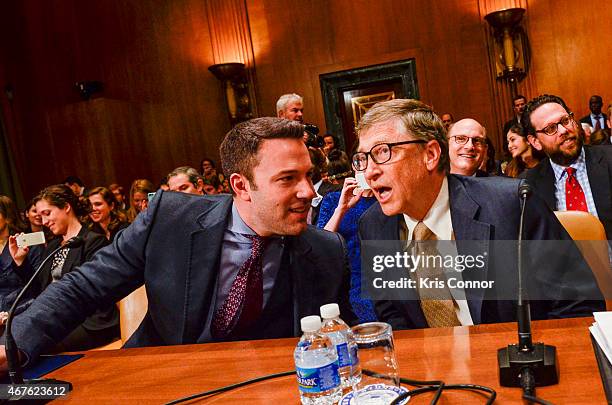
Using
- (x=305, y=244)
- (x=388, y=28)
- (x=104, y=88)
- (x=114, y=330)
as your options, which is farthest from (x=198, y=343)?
(x=104, y=88)

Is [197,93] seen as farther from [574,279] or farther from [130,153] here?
[574,279]

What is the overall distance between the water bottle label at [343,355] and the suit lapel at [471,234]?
720 millimetres

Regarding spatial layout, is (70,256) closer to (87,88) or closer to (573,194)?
(573,194)

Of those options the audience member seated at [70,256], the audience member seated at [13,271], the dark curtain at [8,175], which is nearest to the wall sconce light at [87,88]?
the dark curtain at [8,175]

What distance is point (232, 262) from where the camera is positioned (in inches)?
75.9

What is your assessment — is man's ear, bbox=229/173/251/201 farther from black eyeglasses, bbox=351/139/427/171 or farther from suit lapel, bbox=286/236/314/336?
black eyeglasses, bbox=351/139/427/171

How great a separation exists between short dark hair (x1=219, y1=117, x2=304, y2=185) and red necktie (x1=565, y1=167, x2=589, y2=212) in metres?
2.13

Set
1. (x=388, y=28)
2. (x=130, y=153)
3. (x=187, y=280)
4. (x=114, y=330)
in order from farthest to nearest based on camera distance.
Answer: (x=130, y=153) < (x=388, y=28) < (x=114, y=330) < (x=187, y=280)

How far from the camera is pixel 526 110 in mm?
3480

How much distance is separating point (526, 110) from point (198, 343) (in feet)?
8.54

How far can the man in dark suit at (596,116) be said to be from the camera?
7250 mm

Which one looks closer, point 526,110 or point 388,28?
point 526,110

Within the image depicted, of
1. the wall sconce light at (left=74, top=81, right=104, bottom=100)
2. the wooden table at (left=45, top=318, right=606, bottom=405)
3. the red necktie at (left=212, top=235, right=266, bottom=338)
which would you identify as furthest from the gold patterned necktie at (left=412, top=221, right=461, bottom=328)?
the wall sconce light at (left=74, top=81, right=104, bottom=100)

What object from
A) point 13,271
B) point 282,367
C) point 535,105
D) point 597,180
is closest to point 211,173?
point 13,271
